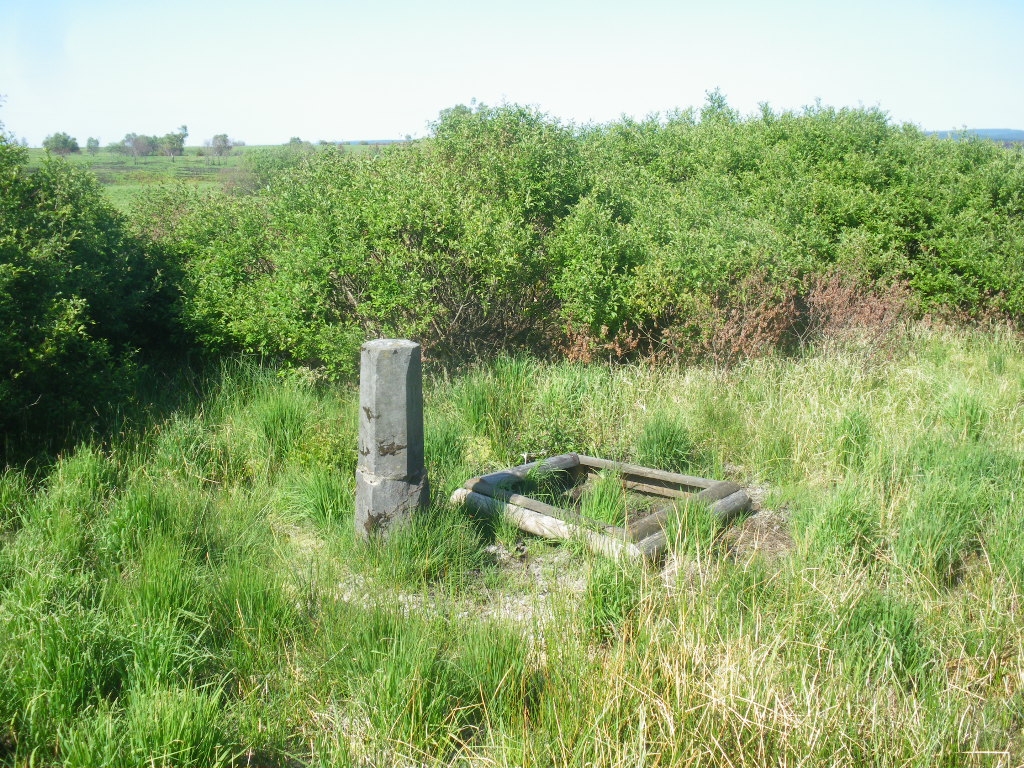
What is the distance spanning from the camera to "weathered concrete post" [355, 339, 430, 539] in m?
4.22

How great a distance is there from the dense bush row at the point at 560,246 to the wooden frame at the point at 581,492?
6.81 feet

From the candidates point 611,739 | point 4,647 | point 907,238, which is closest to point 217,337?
point 4,647

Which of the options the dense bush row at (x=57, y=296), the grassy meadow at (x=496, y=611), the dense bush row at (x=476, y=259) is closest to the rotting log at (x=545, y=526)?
the grassy meadow at (x=496, y=611)

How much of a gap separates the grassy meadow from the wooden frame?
0.15 meters

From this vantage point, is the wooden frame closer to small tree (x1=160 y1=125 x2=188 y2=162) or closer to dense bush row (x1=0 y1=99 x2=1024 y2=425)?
dense bush row (x1=0 y1=99 x2=1024 y2=425)

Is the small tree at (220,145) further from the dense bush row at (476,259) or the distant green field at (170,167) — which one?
the dense bush row at (476,259)

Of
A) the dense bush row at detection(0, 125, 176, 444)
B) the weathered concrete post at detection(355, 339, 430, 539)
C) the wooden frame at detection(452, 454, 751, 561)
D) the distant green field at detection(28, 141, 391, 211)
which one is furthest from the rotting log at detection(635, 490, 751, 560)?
the distant green field at detection(28, 141, 391, 211)

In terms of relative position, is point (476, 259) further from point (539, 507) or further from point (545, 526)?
point (545, 526)

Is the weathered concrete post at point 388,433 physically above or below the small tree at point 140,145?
below

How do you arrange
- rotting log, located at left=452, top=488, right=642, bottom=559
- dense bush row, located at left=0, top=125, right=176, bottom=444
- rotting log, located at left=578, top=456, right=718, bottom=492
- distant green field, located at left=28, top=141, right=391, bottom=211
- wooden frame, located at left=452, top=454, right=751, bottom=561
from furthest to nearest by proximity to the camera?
distant green field, located at left=28, top=141, right=391, bottom=211 < dense bush row, located at left=0, top=125, right=176, bottom=444 < rotting log, located at left=578, top=456, right=718, bottom=492 < wooden frame, located at left=452, top=454, right=751, bottom=561 < rotting log, located at left=452, top=488, right=642, bottom=559

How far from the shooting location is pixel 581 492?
17.8 ft

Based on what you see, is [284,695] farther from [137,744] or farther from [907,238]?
[907,238]

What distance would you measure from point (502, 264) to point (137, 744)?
5.19 m

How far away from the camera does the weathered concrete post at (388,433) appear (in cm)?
422
